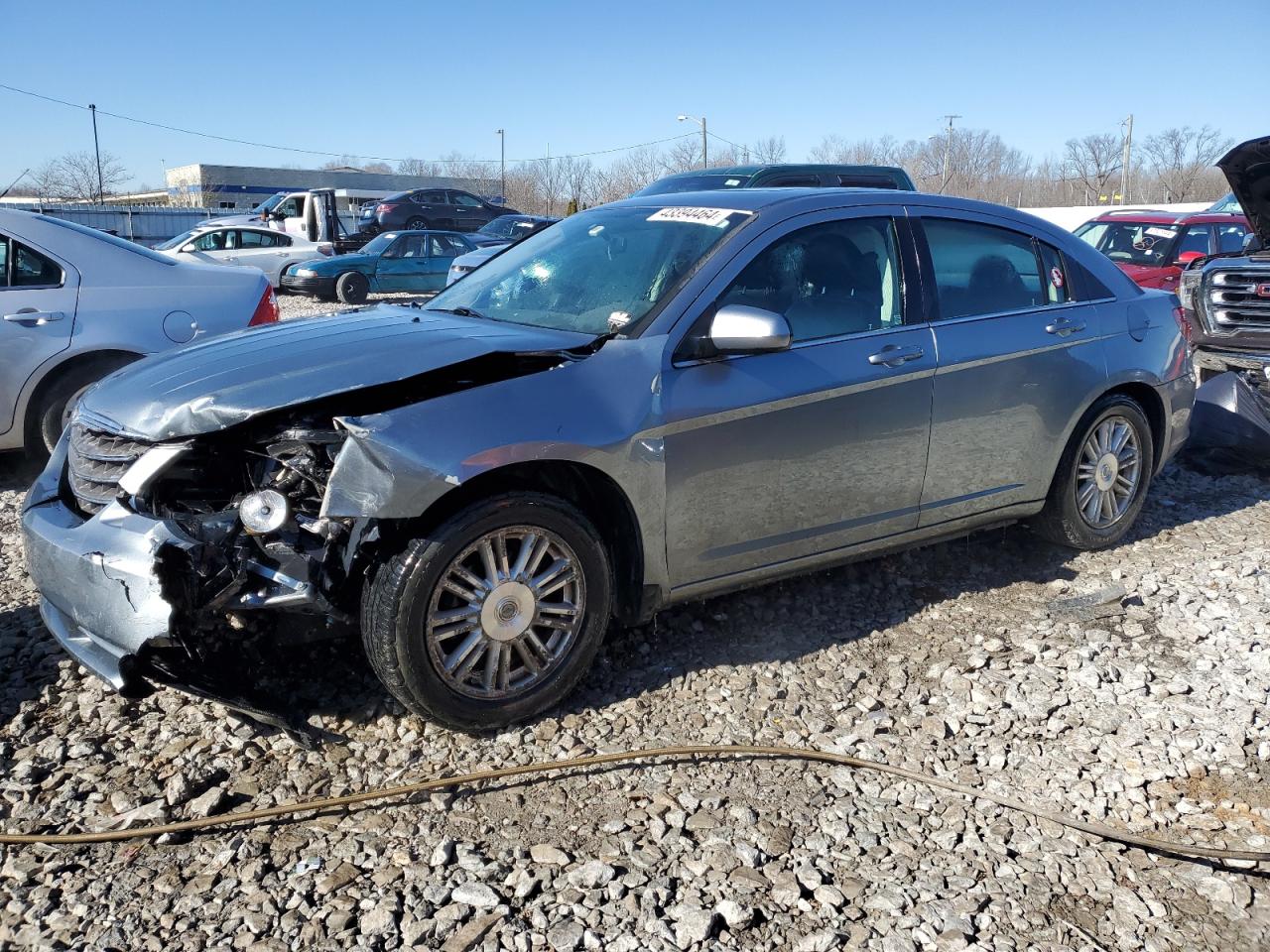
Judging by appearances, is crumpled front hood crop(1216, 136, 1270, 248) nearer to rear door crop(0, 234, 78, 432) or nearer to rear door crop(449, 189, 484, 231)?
rear door crop(0, 234, 78, 432)

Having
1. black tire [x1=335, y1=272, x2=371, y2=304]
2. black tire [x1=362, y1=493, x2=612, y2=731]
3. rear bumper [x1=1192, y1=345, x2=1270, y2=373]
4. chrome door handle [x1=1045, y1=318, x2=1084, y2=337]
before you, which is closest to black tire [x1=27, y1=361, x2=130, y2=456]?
black tire [x1=362, y1=493, x2=612, y2=731]

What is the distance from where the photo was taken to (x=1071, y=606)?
4.66 metres

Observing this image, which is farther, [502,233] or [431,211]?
[431,211]

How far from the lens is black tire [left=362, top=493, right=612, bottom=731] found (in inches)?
126

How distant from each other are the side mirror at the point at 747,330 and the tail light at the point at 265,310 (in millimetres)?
3728

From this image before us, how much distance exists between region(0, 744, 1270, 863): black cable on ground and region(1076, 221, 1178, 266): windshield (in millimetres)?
10670

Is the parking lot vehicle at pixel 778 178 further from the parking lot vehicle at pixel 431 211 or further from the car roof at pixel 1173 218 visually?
the parking lot vehicle at pixel 431 211

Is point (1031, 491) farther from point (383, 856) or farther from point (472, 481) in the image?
point (383, 856)

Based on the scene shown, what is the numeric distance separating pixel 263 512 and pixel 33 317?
376 cm

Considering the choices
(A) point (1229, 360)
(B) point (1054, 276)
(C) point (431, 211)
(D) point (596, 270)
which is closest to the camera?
(D) point (596, 270)

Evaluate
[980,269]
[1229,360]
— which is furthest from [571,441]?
[1229,360]

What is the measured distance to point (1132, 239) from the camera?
1300cm

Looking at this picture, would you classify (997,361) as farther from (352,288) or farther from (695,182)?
(352,288)

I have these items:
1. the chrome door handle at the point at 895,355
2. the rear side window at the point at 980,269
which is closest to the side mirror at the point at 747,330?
the chrome door handle at the point at 895,355
